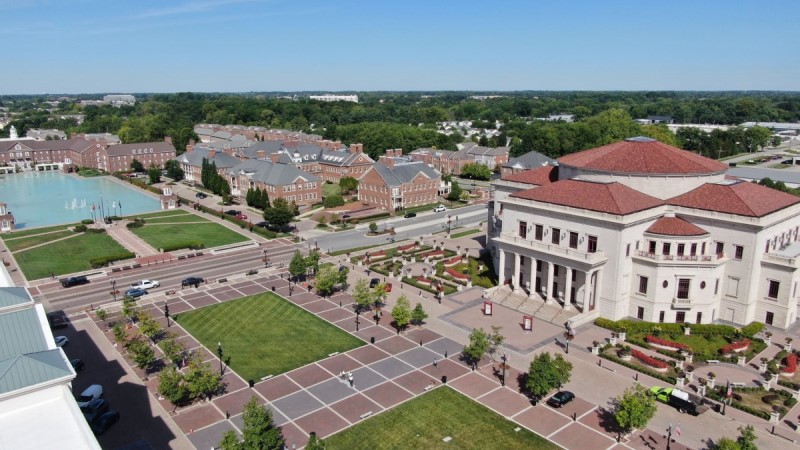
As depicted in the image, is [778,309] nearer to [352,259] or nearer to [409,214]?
[352,259]

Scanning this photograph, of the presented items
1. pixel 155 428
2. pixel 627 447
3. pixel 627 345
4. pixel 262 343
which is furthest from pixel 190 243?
pixel 627 447

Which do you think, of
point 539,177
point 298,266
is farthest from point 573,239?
point 298,266

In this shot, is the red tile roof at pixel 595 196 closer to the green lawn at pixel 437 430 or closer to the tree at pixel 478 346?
the tree at pixel 478 346

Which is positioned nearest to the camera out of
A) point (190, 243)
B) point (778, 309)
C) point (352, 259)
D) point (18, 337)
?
point (18, 337)

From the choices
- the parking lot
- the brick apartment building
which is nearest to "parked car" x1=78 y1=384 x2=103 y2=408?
the parking lot

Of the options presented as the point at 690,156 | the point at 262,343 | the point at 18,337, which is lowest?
the point at 262,343

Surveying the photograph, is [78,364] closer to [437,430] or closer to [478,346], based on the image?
[437,430]

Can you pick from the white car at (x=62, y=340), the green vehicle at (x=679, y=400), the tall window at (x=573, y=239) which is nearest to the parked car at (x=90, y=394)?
the white car at (x=62, y=340)
